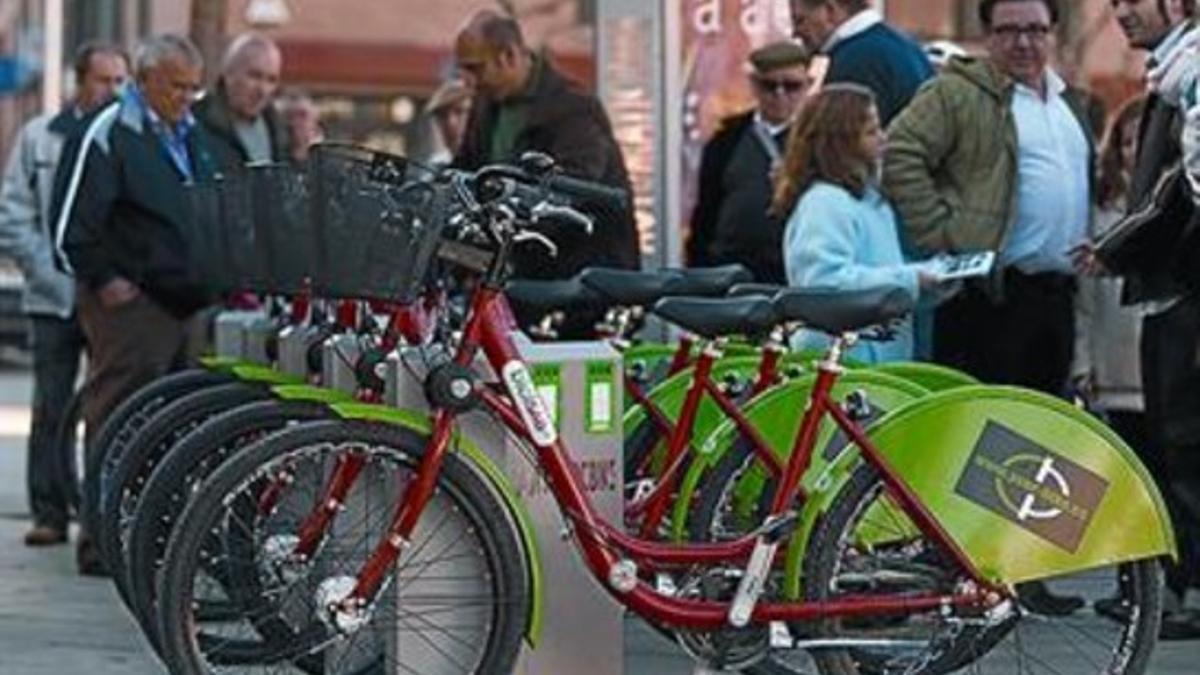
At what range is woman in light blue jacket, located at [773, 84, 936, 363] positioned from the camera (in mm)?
8641

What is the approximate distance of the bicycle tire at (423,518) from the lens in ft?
21.7

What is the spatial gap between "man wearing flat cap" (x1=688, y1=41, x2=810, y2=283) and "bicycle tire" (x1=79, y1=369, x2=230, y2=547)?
6.85 feet

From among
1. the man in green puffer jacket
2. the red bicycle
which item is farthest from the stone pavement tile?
the man in green puffer jacket

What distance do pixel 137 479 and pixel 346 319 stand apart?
66 centimetres

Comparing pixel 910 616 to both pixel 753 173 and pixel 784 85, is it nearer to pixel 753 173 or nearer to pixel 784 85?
pixel 753 173

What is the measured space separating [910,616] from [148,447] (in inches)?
77.7

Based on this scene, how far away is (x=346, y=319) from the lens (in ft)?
25.9

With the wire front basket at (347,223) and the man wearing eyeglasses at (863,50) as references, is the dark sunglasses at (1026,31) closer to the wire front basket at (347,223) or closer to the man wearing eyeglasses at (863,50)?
the man wearing eyeglasses at (863,50)

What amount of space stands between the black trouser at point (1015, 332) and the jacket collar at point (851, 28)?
2.92 ft

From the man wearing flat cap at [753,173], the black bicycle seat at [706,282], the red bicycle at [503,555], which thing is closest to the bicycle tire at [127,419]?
the black bicycle seat at [706,282]

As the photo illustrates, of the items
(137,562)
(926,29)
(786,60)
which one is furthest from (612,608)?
(926,29)

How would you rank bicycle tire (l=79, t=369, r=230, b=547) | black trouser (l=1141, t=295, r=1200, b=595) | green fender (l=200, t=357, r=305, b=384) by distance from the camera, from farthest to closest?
black trouser (l=1141, t=295, r=1200, b=595) → bicycle tire (l=79, t=369, r=230, b=547) → green fender (l=200, t=357, r=305, b=384)

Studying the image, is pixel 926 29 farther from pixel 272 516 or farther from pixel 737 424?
pixel 272 516

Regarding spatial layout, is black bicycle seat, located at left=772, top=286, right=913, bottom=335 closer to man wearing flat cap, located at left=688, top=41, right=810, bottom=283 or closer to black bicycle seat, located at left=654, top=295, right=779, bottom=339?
black bicycle seat, located at left=654, top=295, right=779, bottom=339
